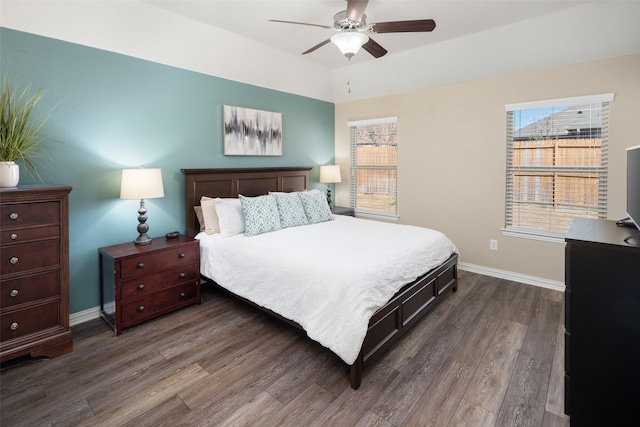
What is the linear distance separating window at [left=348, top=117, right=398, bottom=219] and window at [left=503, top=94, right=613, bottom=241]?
1.59 meters

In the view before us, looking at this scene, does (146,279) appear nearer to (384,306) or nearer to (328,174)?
(384,306)

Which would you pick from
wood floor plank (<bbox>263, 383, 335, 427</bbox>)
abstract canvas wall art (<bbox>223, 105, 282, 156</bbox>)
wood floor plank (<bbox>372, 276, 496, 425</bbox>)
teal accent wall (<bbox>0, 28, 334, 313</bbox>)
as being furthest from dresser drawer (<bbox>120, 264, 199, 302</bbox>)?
wood floor plank (<bbox>372, 276, 496, 425</bbox>)

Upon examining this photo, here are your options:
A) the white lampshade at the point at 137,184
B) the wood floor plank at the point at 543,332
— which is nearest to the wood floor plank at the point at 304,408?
the wood floor plank at the point at 543,332

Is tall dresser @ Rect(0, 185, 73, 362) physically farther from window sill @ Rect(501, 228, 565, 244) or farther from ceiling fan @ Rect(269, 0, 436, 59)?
window sill @ Rect(501, 228, 565, 244)

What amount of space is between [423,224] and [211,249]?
2.96 m

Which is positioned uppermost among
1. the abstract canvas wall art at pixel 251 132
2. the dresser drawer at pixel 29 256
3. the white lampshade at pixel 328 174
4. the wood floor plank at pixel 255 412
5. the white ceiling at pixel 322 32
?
the white ceiling at pixel 322 32

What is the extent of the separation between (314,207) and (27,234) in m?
2.66

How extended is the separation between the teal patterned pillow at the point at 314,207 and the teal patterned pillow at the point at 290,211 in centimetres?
8

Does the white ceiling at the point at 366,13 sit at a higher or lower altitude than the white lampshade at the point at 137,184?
higher

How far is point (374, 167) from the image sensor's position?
5238 mm

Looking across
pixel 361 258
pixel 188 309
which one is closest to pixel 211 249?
pixel 188 309

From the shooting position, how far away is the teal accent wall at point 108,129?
268 centimetres

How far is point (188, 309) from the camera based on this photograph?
125 inches

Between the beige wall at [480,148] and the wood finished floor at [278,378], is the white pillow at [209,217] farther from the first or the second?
the beige wall at [480,148]
